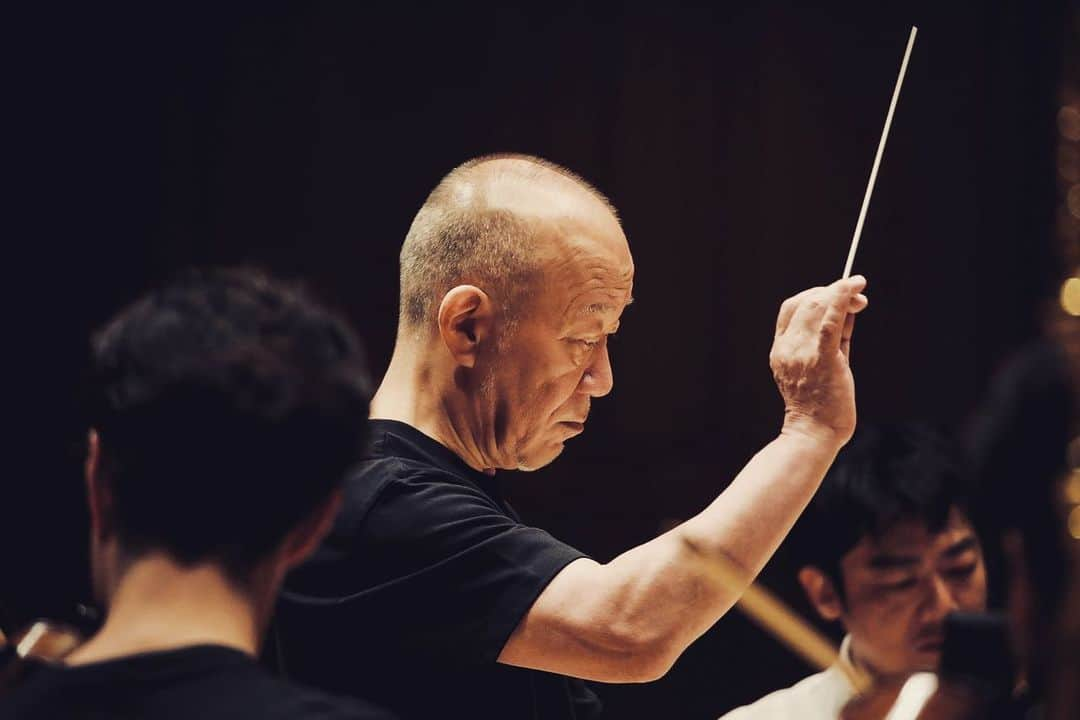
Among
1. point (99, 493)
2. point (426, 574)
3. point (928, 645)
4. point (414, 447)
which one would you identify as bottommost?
point (928, 645)

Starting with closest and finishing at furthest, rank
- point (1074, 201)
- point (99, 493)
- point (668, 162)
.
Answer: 1. point (99, 493)
2. point (1074, 201)
3. point (668, 162)

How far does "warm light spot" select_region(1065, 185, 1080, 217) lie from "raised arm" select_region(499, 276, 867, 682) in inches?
85.4

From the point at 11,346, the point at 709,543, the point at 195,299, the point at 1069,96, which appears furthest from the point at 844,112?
the point at 195,299

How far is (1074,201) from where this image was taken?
3.72 meters

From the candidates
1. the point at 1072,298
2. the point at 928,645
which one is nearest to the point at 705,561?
the point at 928,645

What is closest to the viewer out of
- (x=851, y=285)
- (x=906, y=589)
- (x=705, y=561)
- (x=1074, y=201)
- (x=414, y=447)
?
(x=705, y=561)

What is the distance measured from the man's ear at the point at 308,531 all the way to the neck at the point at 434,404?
79 centimetres

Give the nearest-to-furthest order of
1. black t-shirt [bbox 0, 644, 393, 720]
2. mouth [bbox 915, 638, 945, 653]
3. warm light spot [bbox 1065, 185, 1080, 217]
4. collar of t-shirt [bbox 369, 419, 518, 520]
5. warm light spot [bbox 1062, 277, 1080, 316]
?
1. black t-shirt [bbox 0, 644, 393, 720]
2. collar of t-shirt [bbox 369, 419, 518, 520]
3. mouth [bbox 915, 638, 945, 653]
4. warm light spot [bbox 1062, 277, 1080, 316]
5. warm light spot [bbox 1065, 185, 1080, 217]

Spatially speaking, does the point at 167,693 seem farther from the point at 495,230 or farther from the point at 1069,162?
the point at 1069,162

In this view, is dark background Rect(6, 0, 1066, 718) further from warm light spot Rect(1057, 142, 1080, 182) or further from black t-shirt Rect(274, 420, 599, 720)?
black t-shirt Rect(274, 420, 599, 720)

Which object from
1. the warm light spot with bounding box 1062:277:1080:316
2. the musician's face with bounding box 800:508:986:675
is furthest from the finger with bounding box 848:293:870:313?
the warm light spot with bounding box 1062:277:1080:316

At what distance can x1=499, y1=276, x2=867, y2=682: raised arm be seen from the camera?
175 cm

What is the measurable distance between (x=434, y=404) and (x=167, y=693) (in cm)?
Answer: 99

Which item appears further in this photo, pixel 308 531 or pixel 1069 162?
pixel 1069 162
